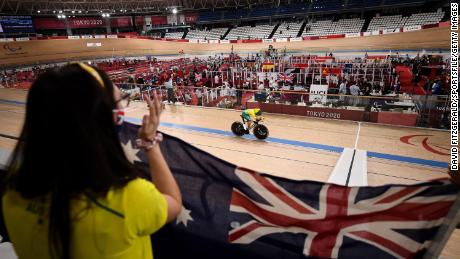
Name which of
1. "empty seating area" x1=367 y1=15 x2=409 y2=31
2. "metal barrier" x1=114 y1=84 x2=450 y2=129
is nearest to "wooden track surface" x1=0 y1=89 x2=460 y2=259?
"metal barrier" x1=114 y1=84 x2=450 y2=129

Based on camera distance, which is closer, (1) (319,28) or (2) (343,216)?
(2) (343,216)

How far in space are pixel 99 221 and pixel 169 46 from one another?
42.3 metres

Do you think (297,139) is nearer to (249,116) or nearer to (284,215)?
(249,116)

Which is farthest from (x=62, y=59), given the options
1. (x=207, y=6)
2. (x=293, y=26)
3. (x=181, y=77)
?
(x=293, y=26)

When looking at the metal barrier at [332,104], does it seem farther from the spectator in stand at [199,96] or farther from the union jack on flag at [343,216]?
the union jack on flag at [343,216]

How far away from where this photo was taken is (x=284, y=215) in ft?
5.89

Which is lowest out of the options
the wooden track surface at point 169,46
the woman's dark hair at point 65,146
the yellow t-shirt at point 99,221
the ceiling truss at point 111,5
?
the yellow t-shirt at point 99,221

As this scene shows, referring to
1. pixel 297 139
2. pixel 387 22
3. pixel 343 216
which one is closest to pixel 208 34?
pixel 387 22

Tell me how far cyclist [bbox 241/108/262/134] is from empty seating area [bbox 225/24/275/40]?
1355 inches

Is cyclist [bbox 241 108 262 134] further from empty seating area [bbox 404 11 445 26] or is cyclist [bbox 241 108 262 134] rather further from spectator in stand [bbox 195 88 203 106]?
empty seating area [bbox 404 11 445 26]

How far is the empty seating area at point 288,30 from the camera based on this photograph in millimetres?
38969

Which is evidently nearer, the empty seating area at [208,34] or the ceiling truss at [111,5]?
the ceiling truss at [111,5]

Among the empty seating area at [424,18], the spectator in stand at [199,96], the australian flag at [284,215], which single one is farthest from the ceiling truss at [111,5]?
the australian flag at [284,215]

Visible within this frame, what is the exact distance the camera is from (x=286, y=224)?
181 centimetres
